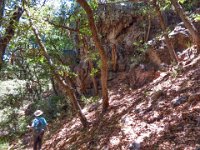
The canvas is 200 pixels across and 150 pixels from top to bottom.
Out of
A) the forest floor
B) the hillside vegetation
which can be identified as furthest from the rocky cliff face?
the forest floor

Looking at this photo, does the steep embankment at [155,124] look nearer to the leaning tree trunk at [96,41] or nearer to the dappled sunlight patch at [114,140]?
the dappled sunlight patch at [114,140]

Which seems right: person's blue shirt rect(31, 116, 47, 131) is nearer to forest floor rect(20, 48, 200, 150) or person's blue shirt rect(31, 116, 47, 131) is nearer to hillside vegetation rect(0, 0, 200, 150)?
hillside vegetation rect(0, 0, 200, 150)

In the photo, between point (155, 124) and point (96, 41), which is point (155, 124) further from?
point (96, 41)

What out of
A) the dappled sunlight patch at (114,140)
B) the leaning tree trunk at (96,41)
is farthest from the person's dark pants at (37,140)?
the dappled sunlight patch at (114,140)

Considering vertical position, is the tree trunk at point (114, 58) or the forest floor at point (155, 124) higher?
the tree trunk at point (114, 58)

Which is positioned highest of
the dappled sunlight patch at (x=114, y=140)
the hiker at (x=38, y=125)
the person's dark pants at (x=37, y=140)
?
the hiker at (x=38, y=125)

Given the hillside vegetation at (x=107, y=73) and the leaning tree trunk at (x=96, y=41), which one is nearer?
the hillside vegetation at (x=107, y=73)

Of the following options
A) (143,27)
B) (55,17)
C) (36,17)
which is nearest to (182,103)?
(36,17)

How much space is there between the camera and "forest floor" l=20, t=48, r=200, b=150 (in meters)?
6.18

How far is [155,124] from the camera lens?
286 inches

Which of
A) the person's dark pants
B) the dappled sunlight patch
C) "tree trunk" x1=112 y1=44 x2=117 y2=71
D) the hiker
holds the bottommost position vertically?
the dappled sunlight patch

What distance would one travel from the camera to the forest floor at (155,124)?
20.3 feet

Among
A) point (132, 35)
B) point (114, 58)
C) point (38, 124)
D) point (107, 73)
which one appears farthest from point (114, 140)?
point (132, 35)

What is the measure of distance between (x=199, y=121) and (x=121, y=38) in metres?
15.0
